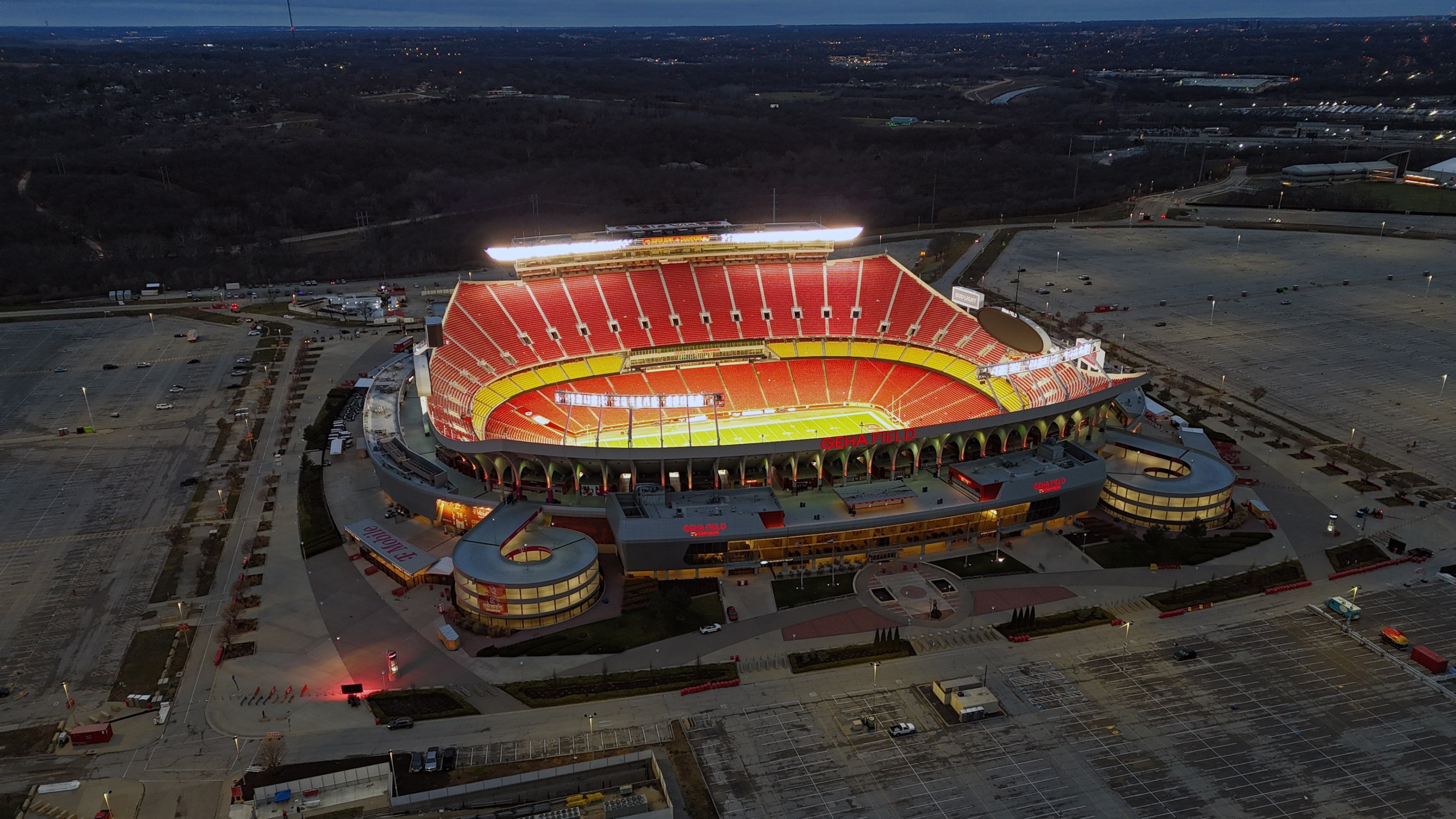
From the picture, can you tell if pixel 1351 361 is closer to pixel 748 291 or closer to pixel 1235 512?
pixel 1235 512

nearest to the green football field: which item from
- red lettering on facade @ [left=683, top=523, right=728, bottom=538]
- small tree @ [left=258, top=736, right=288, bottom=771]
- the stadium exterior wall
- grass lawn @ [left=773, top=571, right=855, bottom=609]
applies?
the stadium exterior wall

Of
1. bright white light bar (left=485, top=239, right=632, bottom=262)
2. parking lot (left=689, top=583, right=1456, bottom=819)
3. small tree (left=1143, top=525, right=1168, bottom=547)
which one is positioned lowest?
parking lot (left=689, top=583, right=1456, bottom=819)

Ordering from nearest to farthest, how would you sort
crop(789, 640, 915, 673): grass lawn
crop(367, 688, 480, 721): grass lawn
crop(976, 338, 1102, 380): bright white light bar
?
1. crop(367, 688, 480, 721): grass lawn
2. crop(789, 640, 915, 673): grass lawn
3. crop(976, 338, 1102, 380): bright white light bar

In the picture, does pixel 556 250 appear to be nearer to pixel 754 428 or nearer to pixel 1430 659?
pixel 754 428

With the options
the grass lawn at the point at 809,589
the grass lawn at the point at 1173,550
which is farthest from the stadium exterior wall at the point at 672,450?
the grass lawn at the point at 1173,550

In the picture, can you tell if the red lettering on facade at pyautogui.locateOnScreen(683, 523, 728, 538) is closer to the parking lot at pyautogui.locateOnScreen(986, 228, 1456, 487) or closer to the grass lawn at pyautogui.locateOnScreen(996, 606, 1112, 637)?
the grass lawn at pyautogui.locateOnScreen(996, 606, 1112, 637)

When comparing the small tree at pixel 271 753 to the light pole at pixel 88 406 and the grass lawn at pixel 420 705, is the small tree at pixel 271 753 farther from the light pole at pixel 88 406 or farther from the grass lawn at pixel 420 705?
the light pole at pixel 88 406
